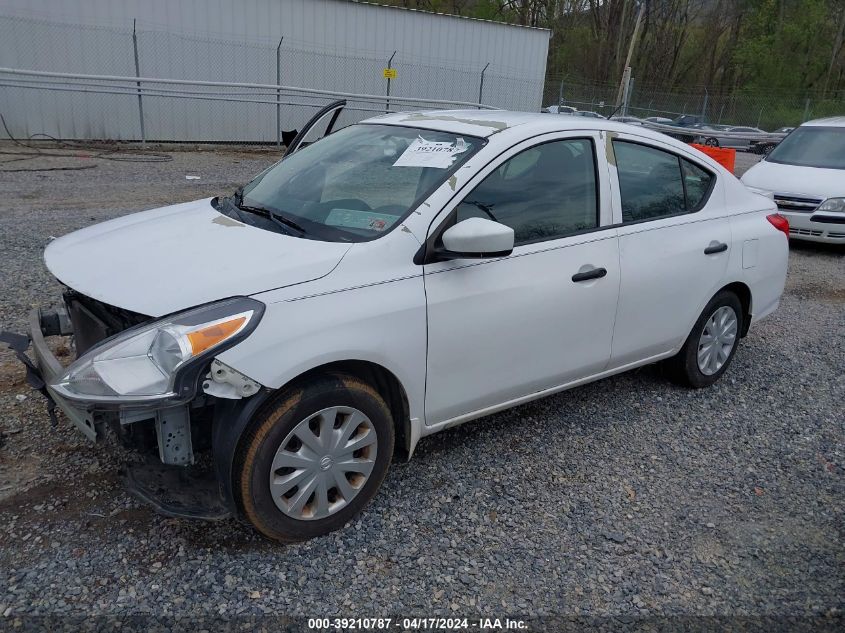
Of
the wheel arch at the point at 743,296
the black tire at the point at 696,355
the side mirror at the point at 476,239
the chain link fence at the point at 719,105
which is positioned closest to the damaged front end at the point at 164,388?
the side mirror at the point at 476,239

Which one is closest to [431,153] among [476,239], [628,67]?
[476,239]

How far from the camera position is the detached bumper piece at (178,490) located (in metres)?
2.67

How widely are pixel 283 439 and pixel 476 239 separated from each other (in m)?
1.11

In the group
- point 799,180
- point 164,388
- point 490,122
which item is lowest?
point 799,180

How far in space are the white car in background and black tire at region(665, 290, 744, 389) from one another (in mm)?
5018

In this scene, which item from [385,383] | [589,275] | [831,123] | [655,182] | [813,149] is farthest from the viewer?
[831,123]

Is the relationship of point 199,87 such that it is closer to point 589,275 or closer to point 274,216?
point 274,216

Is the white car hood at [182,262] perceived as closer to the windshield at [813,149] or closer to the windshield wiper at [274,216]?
the windshield wiper at [274,216]

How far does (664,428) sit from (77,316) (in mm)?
3217

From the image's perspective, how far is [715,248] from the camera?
4273 millimetres

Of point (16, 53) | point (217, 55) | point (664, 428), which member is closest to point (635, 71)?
point (217, 55)

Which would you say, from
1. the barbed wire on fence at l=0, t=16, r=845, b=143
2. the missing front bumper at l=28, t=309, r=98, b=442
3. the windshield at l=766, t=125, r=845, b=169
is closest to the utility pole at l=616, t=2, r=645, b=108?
the barbed wire on fence at l=0, t=16, r=845, b=143

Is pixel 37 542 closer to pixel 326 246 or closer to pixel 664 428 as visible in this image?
pixel 326 246

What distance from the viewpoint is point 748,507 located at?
11.2 feet
